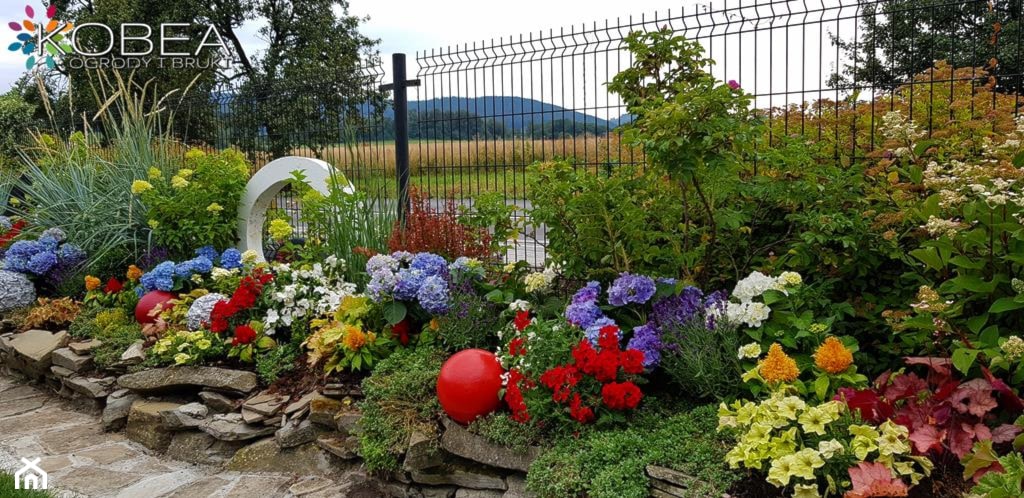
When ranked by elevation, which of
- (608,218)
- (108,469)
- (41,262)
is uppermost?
(608,218)

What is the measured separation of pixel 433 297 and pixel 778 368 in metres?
1.87

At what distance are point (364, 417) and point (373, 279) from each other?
2.92 ft

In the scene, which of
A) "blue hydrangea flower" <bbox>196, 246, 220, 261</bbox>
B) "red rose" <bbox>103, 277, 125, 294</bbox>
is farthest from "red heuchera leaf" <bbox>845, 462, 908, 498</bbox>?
"red rose" <bbox>103, 277, 125, 294</bbox>

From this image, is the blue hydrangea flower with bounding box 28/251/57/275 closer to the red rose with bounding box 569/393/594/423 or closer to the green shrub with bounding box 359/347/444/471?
the green shrub with bounding box 359/347/444/471

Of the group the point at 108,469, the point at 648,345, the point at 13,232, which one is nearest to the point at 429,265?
the point at 648,345

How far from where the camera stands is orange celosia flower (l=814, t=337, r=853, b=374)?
2.77 metres

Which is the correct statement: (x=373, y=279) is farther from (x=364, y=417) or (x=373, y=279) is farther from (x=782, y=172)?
(x=782, y=172)

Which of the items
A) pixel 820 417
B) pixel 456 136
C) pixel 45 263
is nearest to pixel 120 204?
pixel 45 263

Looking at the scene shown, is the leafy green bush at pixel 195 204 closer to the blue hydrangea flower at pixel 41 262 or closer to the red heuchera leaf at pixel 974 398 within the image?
the blue hydrangea flower at pixel 41 262

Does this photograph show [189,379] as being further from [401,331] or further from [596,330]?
[596,330]

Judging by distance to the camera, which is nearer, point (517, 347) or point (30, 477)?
point (517, 347)

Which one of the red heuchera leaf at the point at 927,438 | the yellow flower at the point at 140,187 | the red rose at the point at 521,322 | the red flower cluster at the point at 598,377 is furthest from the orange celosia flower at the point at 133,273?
the red heuchera leaf at the point at 927,438

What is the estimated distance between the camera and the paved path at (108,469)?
3701 millimetres

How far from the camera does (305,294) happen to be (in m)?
4.65
